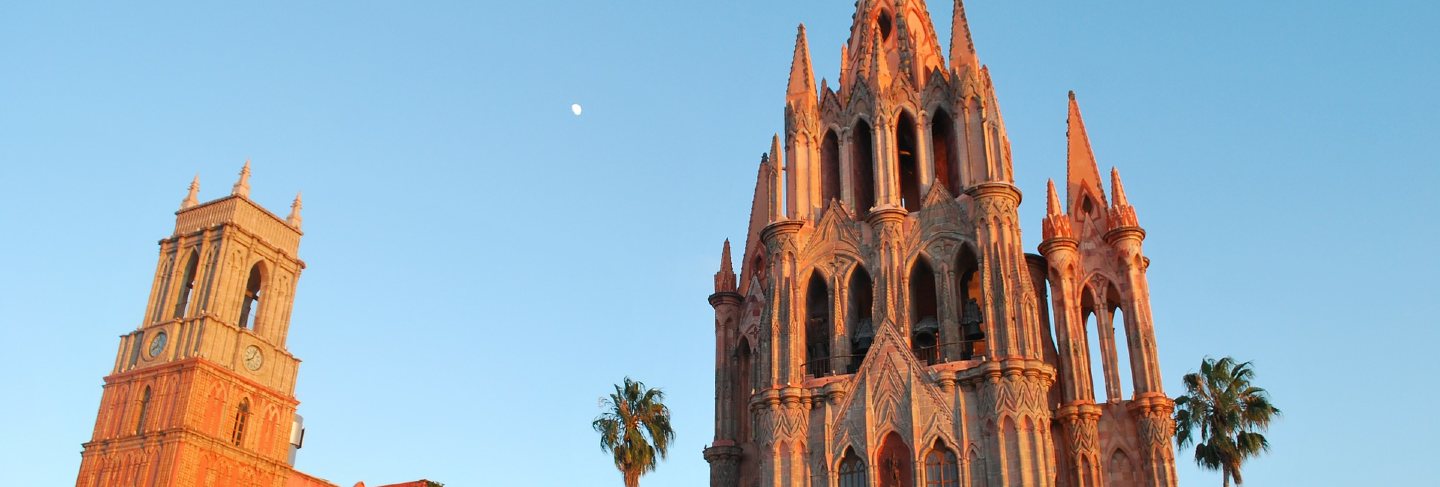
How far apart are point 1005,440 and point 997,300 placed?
411cm

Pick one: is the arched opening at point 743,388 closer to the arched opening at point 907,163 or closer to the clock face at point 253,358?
the arched opening at point 907,163

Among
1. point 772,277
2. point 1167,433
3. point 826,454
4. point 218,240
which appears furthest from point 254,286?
point 1167,433

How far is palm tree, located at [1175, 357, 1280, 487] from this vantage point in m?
39.8

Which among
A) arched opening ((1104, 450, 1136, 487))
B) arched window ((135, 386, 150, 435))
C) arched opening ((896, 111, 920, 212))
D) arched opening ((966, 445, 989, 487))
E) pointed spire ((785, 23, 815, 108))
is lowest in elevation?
arched opening ((966, 445, 989, 487))

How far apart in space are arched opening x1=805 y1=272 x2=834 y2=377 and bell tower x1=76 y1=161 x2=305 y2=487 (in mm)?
20527

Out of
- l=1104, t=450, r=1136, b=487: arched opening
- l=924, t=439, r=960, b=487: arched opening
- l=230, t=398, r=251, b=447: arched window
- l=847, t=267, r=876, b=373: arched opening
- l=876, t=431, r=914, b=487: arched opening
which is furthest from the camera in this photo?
l=230, t=398, r=251, b=447: arched window

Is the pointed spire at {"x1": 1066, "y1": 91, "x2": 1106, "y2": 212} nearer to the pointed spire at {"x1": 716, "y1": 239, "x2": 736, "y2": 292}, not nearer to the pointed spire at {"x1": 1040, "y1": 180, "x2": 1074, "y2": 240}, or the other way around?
the pointed spire at {"x1": 1040, "y1": 180, "x2": 1074, "y2": 240}

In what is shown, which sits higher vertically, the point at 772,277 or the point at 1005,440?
the point at 772,277

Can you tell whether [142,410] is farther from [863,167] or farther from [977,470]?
[977,470]

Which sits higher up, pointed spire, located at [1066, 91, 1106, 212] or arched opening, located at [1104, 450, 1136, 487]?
pointed spire, located at [1066, 91, 1106, 212]

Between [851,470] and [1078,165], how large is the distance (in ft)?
46.3

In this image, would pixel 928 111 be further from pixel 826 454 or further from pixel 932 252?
pixel 826 454

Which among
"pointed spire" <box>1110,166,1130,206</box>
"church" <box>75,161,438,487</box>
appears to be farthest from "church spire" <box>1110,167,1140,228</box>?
"church" <box>75,161,438,487</box>

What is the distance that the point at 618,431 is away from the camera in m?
43.4
